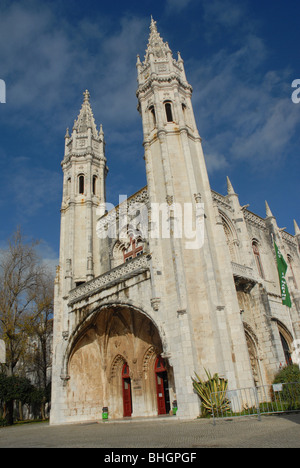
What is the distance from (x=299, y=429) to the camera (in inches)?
288

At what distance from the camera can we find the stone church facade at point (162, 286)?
14.2 meters

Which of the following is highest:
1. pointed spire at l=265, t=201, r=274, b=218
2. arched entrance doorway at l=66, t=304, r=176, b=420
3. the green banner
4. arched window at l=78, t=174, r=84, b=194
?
arched window at l=78, t=174, r=84, b=194

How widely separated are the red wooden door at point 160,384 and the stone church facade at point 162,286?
0.16 ft

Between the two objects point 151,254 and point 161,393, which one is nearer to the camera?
point 151,254

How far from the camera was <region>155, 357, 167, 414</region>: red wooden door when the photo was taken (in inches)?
669

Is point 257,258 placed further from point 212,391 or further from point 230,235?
point 212,391

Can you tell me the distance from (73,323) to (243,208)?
38.6 feet

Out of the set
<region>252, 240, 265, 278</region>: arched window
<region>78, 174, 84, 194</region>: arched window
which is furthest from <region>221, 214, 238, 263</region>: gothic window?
<region>78, 174, 84, 194</region>: arched window

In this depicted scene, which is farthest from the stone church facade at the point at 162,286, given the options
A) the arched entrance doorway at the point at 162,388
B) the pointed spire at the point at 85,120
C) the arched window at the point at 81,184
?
the pointed spire at the point at 85,120

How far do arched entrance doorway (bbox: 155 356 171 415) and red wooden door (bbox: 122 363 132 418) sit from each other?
222 centimetres

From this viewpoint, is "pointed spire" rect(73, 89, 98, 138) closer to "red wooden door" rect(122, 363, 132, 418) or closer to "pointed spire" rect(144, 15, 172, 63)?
"pointed spire" rect(144, 15, 172, 63)

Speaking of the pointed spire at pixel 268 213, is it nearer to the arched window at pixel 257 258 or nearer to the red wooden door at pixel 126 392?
the arched window at pixel 257 258

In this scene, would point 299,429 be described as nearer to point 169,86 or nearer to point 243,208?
point 243,208
